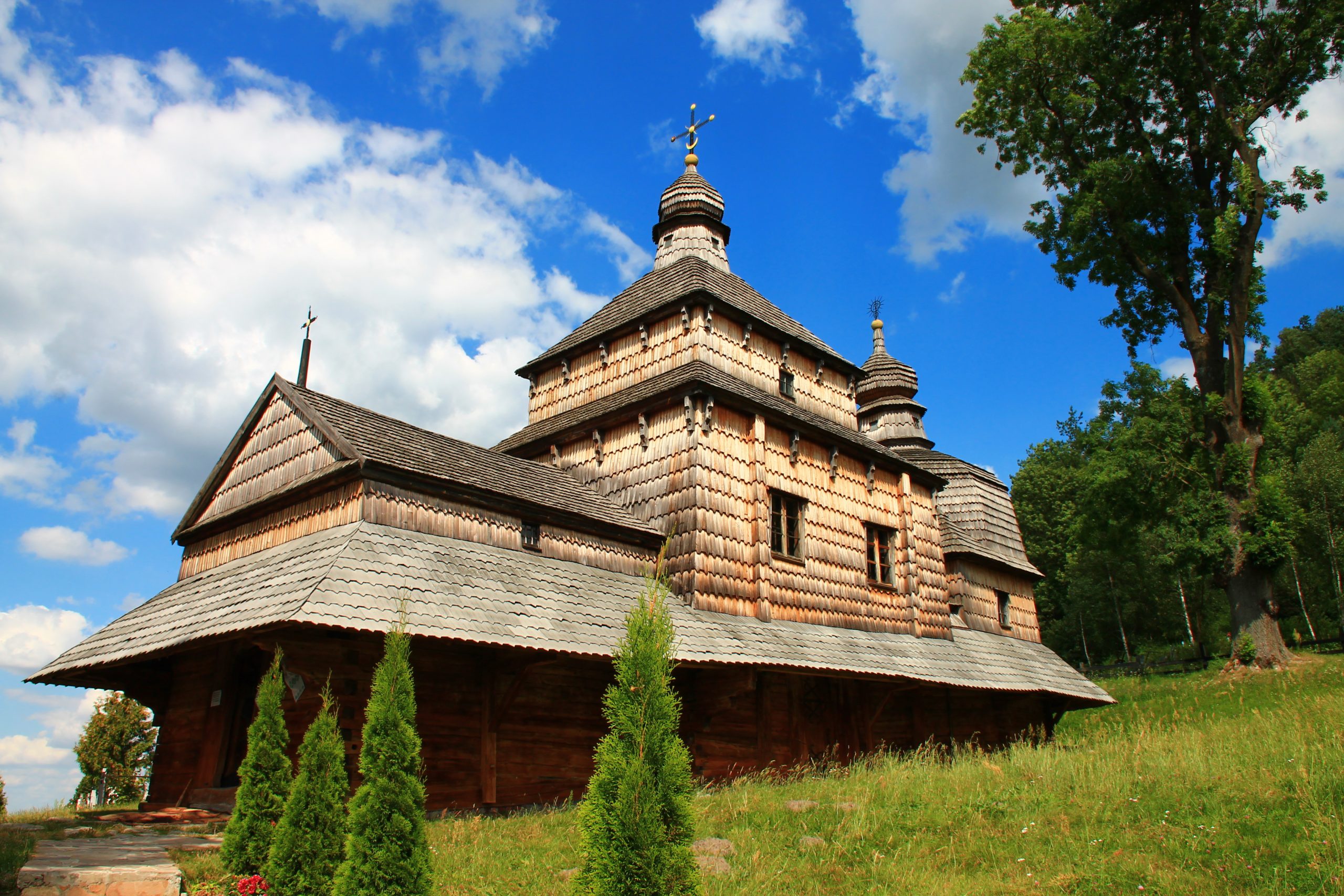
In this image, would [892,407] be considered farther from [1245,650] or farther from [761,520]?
[761,520]

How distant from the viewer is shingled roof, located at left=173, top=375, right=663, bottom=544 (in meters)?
11.9

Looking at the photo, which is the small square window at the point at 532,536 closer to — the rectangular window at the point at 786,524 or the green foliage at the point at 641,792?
the rectangular window at the point at 786,524

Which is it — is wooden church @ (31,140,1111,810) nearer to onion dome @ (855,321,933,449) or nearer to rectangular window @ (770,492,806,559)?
rectangular window @ (770,492,806,559)

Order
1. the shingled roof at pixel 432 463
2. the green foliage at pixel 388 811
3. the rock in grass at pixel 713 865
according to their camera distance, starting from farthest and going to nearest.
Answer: the shingled roof at pixel 432 463 → the rock in grass at pixel 713 865 → the green foliage at pixel 388 811

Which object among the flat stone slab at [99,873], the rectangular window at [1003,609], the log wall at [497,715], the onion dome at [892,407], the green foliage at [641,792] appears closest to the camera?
the green foliage at [641,792]

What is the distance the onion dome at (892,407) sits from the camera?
98.2 feet

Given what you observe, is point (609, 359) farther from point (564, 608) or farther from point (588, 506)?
point (564, 608)

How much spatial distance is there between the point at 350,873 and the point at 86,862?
2.58m

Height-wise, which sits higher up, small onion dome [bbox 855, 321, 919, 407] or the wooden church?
small onion dome [bbox 855, 321, 919, 407]

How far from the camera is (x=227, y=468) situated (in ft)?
49.5

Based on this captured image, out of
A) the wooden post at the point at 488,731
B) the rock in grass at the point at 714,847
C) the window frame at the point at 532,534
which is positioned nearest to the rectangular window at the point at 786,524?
the window frame at the point at 532,534

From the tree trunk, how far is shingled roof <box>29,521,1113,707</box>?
10.6 metres

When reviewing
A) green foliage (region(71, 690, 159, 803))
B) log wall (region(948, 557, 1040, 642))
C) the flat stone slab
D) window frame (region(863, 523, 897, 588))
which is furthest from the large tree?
green foliage (region(71, 690, 159, 803))

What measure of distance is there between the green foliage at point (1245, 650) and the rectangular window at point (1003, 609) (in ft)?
17.7
